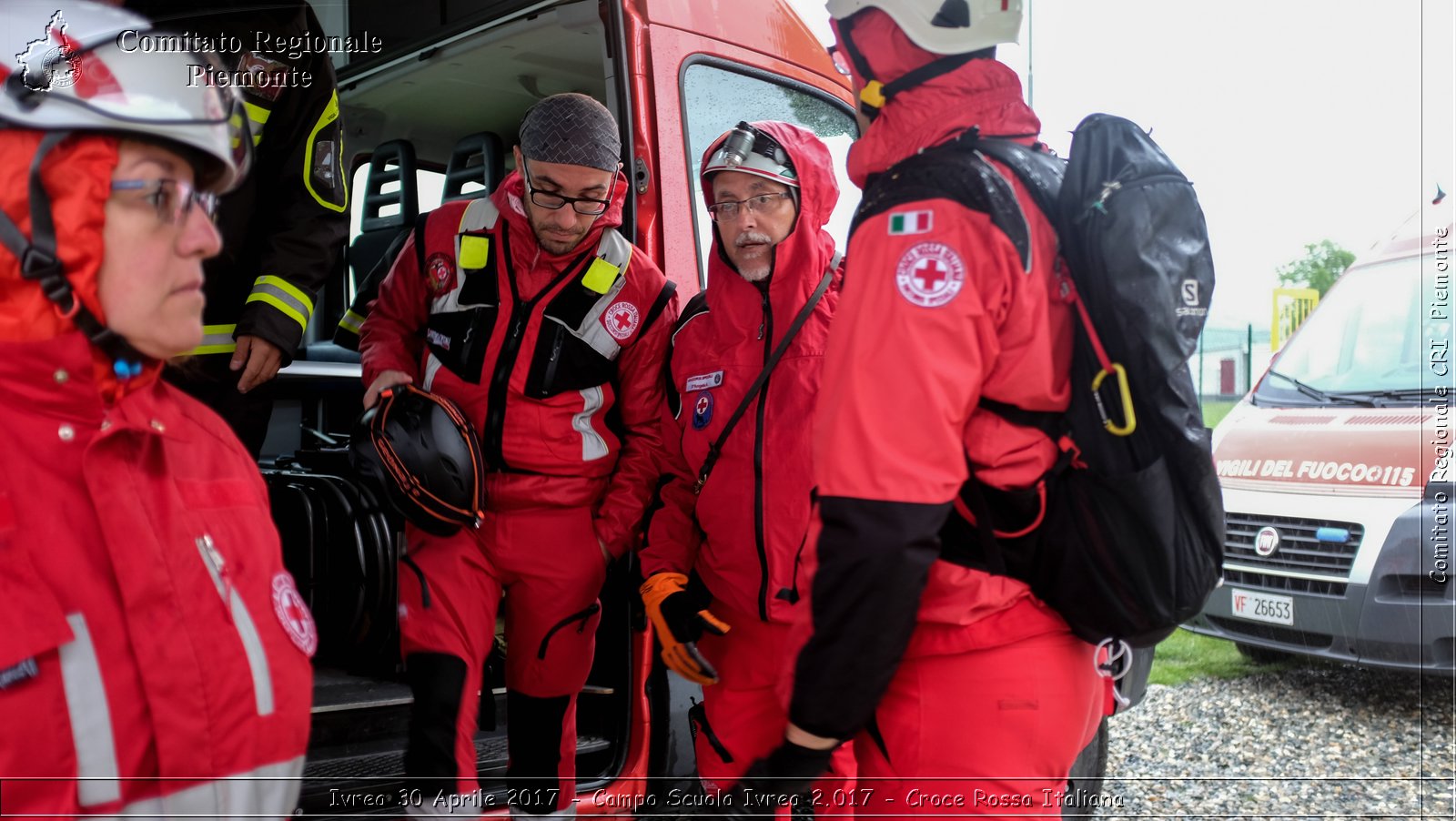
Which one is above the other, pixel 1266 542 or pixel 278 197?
pixel 278 197

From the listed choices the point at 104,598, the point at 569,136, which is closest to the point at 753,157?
the point at 569,136

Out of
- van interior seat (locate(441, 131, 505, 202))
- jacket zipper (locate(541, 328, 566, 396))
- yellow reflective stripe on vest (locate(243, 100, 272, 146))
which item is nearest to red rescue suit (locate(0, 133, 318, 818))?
yellow reflective stripe on vest (locate(243, 100, 272, 146))

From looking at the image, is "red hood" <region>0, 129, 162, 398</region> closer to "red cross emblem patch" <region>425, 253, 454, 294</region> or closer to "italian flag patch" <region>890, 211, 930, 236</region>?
"italian flag patch" <region>890, 211, 930, 236</region>

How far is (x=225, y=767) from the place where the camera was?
4.14 ft

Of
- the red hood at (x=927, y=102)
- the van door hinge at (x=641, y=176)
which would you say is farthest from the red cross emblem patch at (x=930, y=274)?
the van door hinge at (x=641, y=176)

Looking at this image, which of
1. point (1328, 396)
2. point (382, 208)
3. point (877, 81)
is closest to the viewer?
point (877, 81)

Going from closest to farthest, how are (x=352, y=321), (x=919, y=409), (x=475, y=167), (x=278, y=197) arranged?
1. (x=919, y=409)
2. (x=278, y=197)
3. (x=352, y=321)
4. (x=475, y=167)

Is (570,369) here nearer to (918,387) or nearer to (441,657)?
(441,657)

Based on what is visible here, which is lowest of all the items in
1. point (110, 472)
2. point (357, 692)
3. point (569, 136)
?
point (357, 692)

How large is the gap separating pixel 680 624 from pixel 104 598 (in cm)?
147

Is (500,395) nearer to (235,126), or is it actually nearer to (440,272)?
(440,272)

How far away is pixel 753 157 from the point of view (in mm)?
2580

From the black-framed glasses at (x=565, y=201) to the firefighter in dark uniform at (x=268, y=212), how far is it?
43 centimetres

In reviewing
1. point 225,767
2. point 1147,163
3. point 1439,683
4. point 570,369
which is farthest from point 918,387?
point 1439,683
